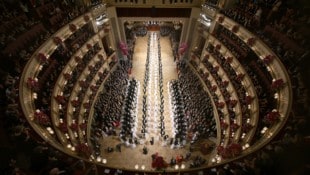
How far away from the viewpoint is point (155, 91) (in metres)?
36.5

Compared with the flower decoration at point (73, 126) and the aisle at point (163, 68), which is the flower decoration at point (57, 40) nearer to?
the flower decoration at point (73, 126)

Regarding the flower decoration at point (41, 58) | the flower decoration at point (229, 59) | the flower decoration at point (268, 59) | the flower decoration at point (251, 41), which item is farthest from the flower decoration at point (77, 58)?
the flower decoration at point (268, 59)

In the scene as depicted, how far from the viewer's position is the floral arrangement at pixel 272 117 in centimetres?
2075

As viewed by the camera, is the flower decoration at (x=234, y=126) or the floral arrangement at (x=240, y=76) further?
the floral arrangement at (x=240, y=76)

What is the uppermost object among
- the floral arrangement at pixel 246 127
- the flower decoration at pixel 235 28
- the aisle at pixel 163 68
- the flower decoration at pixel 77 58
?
the flower decoration at pixel 235 28

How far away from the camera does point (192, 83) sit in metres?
35.8

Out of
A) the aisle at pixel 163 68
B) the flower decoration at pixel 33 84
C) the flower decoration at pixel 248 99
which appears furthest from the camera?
the aisle at pixel 163 68

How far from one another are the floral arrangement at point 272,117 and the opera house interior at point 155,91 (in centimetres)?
10

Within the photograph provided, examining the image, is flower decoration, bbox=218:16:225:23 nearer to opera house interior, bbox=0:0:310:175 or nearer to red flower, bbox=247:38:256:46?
opera house interior, bbox=0:0:310:175

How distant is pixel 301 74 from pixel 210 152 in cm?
1183

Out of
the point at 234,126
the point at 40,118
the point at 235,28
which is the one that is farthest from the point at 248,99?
the point at 40,118

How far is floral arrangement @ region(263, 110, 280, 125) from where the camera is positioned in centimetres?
2075

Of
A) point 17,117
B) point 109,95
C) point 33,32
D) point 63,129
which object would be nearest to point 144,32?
point 109,95

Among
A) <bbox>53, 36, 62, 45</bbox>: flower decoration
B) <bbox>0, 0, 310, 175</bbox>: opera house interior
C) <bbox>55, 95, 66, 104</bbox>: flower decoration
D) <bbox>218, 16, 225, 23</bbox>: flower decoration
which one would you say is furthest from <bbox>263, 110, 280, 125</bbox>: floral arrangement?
<bbox>53, 36, 62, 45</bbox>: flower decoration
